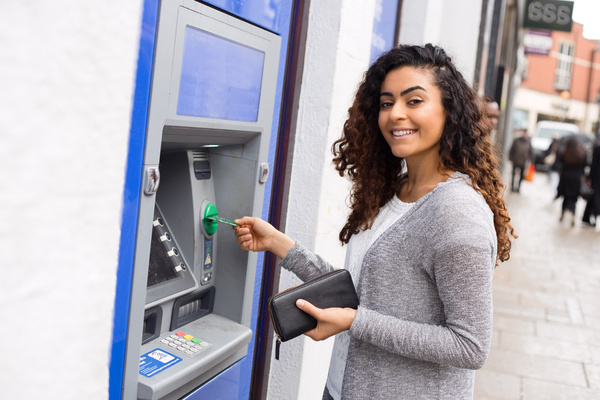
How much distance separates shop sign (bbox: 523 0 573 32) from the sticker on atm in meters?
11.7

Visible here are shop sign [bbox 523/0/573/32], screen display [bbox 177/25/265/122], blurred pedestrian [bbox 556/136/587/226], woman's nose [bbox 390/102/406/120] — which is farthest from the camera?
shop sign [bbox 523/0/573/32]

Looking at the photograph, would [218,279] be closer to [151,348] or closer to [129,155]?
[151,348]

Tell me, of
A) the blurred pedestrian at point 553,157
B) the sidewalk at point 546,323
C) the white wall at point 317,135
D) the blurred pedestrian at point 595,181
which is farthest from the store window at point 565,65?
the white wall at point 317,135

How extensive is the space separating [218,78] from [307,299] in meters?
0.63

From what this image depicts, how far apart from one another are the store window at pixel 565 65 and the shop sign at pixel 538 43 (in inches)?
733

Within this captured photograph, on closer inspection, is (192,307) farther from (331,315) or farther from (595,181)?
(595,181)

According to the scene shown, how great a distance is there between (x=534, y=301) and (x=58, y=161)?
5738mm

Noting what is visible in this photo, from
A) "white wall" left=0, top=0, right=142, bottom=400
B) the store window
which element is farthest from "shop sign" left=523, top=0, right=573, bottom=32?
the store window

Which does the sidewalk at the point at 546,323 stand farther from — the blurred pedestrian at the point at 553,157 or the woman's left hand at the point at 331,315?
the blurred pedestrian at the point at 553,157

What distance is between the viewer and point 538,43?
1639cm

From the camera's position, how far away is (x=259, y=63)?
1.85 meters

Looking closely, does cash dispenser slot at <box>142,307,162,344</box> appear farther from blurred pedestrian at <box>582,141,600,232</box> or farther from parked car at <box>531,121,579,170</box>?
parked car at <box>531,121,579,170</box>

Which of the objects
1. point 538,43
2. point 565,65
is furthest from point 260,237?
point 565,65

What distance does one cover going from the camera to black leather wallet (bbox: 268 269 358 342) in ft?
5.16
